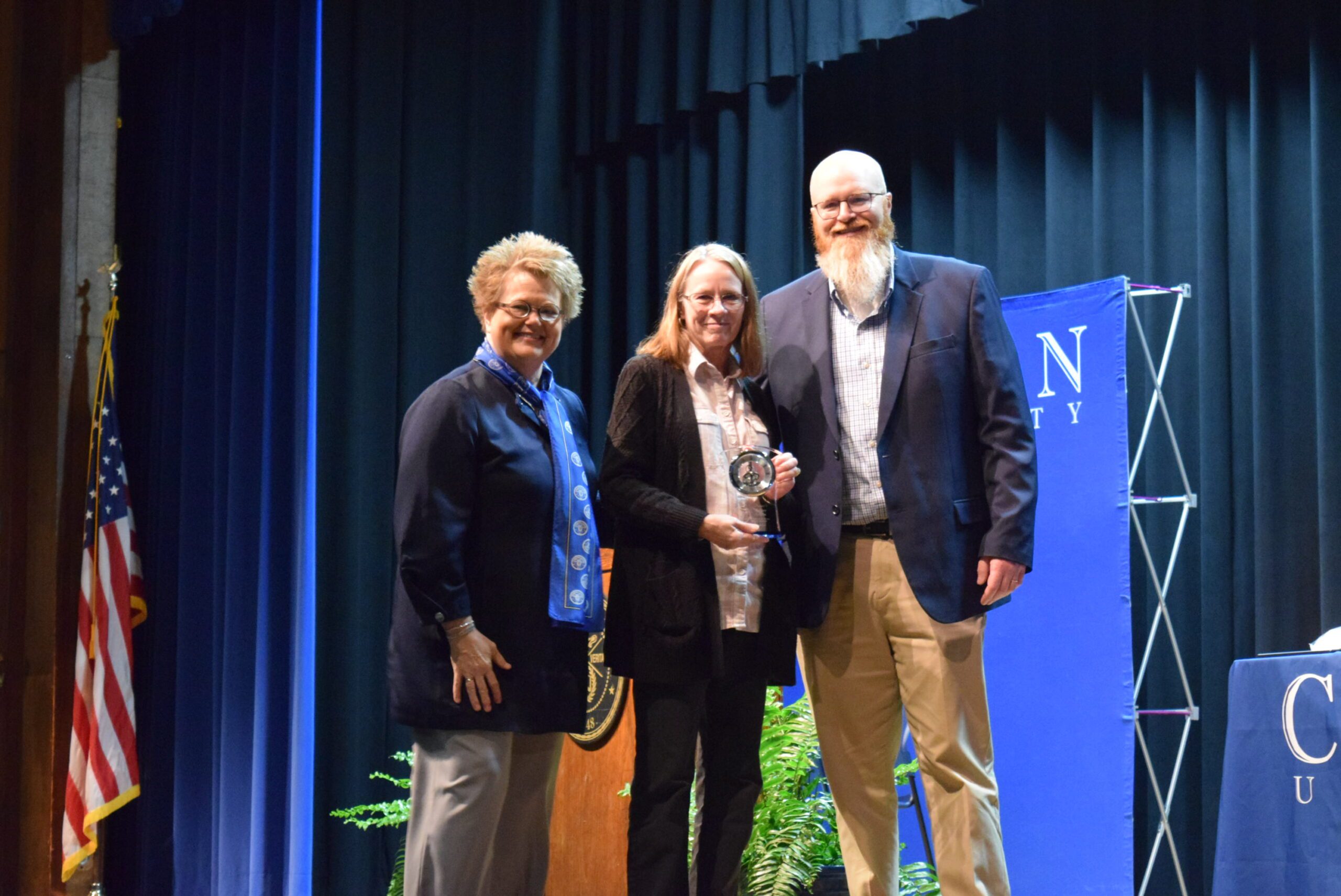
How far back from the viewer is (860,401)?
276cm

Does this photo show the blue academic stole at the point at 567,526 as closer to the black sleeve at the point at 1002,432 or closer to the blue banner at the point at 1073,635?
the black sleeve at the point at 1002,432

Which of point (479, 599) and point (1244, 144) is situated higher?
point (1244, 144)

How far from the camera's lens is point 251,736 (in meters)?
4.77

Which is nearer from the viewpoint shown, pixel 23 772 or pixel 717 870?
pixel 717 870

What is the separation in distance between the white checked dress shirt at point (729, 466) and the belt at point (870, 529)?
18cm

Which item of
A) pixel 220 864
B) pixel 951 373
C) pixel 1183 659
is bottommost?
pixel 220 864

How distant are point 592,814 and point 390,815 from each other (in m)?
0.67

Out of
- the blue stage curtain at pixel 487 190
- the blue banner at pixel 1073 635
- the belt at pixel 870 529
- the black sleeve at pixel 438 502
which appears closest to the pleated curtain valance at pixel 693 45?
the blue stage curtain at pixel 487 190

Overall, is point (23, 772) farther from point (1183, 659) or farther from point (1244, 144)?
point (1244, 144)

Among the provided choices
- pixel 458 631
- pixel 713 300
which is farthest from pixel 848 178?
pixel 458 631

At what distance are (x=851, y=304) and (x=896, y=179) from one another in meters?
2.76

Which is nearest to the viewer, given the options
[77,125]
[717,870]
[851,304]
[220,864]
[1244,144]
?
[717,870]

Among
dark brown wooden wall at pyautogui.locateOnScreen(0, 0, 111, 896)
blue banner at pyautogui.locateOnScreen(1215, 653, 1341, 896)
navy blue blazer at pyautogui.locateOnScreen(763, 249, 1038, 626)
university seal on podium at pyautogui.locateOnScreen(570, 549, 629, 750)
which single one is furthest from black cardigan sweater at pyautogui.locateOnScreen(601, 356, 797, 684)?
dark brown wooden wall at pyautogui.locateOnScreen(0, 0, 111, 896)

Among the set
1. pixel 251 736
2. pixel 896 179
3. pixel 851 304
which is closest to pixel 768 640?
pixel 851 304
